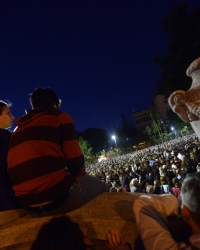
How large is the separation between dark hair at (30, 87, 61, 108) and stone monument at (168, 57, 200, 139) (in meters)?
2.09

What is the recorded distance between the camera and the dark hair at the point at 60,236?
173 centimetres

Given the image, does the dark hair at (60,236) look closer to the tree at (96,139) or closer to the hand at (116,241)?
the hand at (116,241)

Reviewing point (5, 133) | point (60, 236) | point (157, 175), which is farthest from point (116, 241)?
point (157, 175)

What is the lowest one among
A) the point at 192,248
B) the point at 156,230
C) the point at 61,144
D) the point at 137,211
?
the point at 192,248

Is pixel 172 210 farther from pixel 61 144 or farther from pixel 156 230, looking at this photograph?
pixel 61 144

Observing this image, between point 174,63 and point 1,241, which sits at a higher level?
point 174,63

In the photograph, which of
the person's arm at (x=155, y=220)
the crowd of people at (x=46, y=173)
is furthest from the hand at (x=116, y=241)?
the person's arm at (x=155, y=220)

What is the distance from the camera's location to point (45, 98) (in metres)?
2.27

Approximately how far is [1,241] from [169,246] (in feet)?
5.68

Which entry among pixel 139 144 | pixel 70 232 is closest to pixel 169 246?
pixel 70 232

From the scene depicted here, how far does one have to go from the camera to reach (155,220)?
150 centimetres

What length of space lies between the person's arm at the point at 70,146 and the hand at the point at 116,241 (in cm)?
66

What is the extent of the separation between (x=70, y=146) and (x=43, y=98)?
0.64 metres

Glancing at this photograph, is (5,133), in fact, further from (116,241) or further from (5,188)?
Result: (116,241)
